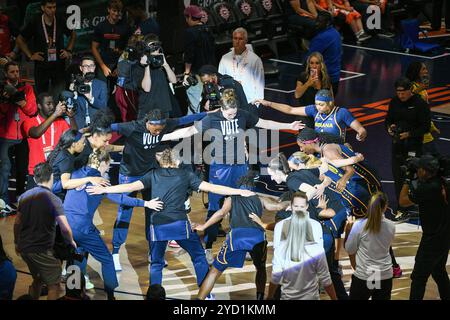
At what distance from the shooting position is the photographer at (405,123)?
14.3 metres

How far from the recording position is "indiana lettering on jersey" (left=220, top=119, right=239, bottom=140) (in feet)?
42.0

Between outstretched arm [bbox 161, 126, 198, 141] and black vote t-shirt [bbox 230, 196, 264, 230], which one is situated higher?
outstretched arm [bbox 161, 126, 198, 141]

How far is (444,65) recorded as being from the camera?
22.4 metres

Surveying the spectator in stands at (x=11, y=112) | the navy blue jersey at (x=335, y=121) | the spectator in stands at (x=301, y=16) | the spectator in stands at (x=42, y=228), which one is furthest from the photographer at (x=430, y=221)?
the spectator in stands at (x=301, y=16)

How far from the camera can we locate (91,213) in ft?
37.8

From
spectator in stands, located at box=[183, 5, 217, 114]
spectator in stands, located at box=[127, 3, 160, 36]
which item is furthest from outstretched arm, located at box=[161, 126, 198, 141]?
spectator in stands, located at box=[127, 3, 160, 36]

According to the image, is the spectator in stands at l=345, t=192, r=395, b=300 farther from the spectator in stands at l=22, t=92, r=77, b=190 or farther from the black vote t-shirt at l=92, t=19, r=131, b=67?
the black vote t-shirt at l=92, t=19, r=131, b=67

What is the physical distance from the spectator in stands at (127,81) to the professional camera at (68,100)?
1.31 meters

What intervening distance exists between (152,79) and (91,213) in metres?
3.46

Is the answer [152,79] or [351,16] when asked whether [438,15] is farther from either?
[152,79]

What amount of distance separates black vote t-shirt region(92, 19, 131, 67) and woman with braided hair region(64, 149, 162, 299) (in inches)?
248

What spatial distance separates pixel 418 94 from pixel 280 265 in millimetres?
5100

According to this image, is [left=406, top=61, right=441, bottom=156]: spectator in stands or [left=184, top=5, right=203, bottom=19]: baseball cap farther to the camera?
[left=184, top=5, right=203, bottom=19]: baseball cap

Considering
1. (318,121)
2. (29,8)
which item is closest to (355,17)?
(29,8)
